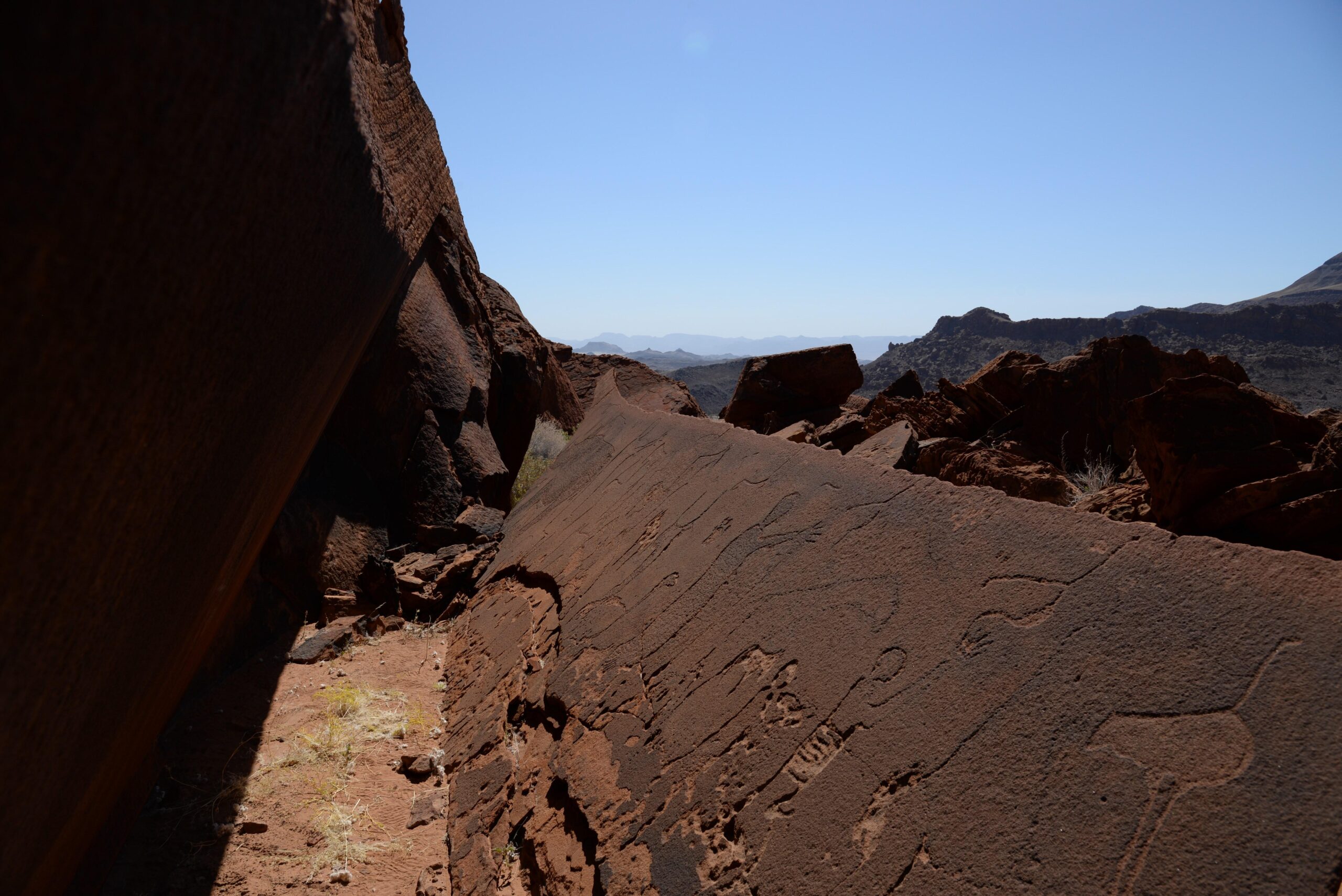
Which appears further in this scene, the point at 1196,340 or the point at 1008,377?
the point at 1196,340

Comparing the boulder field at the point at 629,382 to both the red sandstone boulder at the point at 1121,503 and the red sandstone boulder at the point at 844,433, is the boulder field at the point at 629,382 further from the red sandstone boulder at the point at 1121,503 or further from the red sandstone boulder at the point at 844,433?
the red sandstone boulder at the point at 1121,503

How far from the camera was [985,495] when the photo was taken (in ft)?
7.36

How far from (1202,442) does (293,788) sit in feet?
12.2

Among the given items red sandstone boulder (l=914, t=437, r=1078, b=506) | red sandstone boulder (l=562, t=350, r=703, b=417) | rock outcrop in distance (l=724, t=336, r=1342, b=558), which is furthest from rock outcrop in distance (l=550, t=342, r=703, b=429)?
red sandstone boulder (l=914, t=437, r=1078, b=506)

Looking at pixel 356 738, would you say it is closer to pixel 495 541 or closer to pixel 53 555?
pixel 495 541

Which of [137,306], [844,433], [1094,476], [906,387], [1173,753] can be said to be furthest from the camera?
[906,387]

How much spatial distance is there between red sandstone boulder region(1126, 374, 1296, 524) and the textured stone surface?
268 cm

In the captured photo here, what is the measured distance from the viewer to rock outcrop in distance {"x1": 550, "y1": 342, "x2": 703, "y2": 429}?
380 inches

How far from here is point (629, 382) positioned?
420 inches

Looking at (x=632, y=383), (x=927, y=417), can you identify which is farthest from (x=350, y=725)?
(x=632, y=383)

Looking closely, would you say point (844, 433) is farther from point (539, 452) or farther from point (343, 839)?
→ point (539, 452)

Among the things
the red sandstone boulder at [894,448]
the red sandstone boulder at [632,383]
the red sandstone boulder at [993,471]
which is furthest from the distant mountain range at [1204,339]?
the red sandstone boulder at [894,448]

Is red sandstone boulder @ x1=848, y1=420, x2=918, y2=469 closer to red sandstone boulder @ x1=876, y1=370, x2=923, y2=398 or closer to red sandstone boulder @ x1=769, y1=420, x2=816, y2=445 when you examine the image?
red sandstone boulder @ x1=769, y1=420, x2=816, y2=445

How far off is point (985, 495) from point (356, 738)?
3.03m
